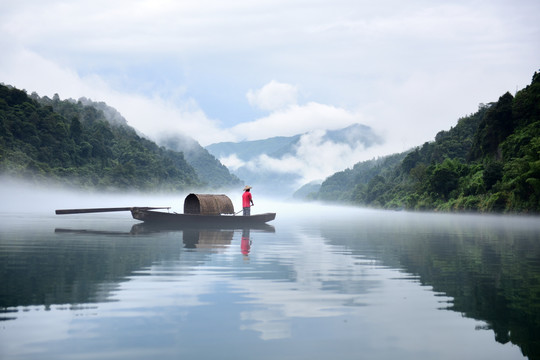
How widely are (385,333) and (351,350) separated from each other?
1.13 meters

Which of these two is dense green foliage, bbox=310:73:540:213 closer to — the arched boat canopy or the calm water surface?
the arched boat canopy

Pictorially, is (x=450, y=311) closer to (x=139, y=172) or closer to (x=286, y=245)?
(x=286, y=245)

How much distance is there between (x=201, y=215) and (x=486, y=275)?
2213 cm

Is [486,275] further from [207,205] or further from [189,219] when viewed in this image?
[207,205]

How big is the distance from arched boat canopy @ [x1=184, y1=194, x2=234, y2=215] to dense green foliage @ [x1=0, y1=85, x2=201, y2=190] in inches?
2985

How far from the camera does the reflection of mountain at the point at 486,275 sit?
9019mm

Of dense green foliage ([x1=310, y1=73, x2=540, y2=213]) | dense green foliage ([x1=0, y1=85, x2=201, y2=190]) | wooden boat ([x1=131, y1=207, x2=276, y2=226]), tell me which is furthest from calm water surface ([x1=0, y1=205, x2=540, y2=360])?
dense green foliage ([x1=0, y1=85, x2=201, y2=190])

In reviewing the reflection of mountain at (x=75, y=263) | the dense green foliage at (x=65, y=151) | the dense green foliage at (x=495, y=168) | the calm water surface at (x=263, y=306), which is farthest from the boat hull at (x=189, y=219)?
the dense green foliage at (x=65, y=151)

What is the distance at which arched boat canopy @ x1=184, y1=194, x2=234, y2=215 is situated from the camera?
36250 mm

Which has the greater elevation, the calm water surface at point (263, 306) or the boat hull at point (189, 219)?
the boat hull at point (189, 219)

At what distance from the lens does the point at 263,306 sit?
999 cm

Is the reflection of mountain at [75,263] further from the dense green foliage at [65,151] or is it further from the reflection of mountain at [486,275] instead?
the dense green foliage at [65,151]

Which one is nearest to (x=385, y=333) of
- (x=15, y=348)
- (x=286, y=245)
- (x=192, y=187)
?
(x=15, y=348)

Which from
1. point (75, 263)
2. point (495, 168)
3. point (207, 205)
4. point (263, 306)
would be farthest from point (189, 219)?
point (495, 168)
